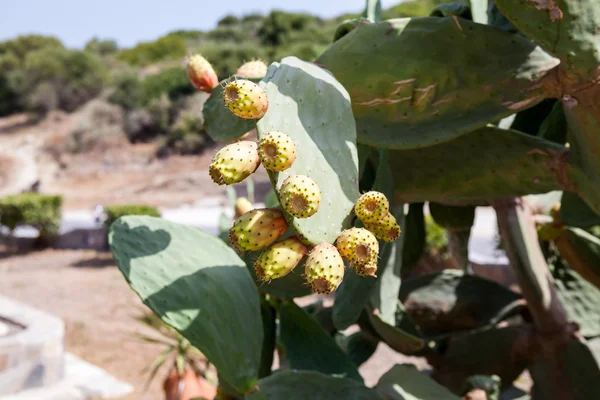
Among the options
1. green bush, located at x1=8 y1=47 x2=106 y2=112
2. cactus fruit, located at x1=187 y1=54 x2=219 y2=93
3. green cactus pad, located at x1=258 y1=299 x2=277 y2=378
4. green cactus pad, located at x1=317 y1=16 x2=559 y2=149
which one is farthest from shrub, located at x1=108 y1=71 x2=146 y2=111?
green cactus pad, located at x1=317 y1=16 x2=559 y2=149

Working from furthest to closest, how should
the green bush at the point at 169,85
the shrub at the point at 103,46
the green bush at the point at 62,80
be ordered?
the shrub at the point at 103,46 → the green bush at the point at 62,80 → the green bush at the point at 169,85

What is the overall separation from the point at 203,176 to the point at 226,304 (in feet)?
46.5

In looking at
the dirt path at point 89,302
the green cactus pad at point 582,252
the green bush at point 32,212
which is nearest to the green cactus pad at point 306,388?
the green cactus pad at point 582,252

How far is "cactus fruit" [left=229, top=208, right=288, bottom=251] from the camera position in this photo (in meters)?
0.61

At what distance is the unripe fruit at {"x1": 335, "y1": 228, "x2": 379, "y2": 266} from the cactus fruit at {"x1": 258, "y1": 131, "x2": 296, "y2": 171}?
100 mm

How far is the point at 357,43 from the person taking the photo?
3.37ft

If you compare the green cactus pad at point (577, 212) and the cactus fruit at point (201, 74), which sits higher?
the cactus fruit at point (201, 74)

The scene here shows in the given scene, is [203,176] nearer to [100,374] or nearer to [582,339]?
[100,374]

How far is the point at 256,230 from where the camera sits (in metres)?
0.62

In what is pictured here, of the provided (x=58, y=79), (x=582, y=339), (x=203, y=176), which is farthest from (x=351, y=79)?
(x=58, y=79)

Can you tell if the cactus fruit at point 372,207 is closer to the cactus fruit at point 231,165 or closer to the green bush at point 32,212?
the cactus fruit at point 231,165

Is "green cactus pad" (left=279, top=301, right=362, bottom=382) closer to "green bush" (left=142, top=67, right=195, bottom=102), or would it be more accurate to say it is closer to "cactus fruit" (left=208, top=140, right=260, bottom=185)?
"cactus fruit" (left=208, top=140, right=260, bottom=185)

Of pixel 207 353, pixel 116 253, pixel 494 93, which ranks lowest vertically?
pixel 207 353

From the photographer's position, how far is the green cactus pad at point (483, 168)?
1.16 metres
